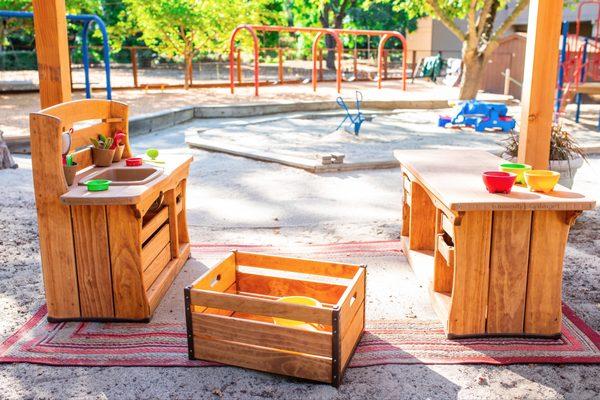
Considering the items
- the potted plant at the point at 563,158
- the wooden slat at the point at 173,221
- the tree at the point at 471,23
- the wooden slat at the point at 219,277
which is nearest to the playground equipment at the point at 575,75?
the tree at the point at 471,23

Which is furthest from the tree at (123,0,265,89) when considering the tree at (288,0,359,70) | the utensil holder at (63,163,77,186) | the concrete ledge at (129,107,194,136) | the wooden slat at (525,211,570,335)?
the wooden slat at (525,211,570,335)

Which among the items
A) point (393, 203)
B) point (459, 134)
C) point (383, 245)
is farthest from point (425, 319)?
point (459, 134)

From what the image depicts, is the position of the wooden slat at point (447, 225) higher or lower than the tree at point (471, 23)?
lower

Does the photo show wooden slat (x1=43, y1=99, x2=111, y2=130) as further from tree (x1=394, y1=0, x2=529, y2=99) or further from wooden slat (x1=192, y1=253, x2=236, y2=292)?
tree (x1=394, y1=0, x2=529, y2=99)

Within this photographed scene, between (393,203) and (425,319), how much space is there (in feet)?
9.21

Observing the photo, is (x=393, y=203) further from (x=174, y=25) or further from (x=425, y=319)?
(x=174, y=25)

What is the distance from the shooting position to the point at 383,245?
4910 millimetres

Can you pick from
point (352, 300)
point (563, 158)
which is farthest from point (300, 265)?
point (563, 158)

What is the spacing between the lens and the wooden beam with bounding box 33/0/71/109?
368cm

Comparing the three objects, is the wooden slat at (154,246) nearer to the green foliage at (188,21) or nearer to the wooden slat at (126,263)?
the wooden slat at (126,263)

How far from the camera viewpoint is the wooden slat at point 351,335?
293 centimetres

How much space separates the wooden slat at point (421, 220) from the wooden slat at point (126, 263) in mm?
1988

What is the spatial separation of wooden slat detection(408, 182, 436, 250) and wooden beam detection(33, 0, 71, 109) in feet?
8.02

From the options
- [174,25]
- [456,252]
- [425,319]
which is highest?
[174,25]
